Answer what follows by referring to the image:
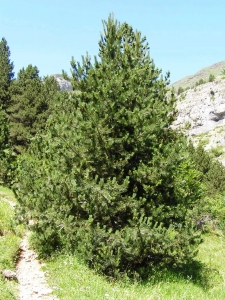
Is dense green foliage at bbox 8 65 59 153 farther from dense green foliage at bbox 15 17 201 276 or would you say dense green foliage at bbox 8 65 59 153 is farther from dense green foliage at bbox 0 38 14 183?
dense green foliage at bbox 15 17 201 276

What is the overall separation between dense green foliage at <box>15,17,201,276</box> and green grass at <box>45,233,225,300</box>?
0.39 m

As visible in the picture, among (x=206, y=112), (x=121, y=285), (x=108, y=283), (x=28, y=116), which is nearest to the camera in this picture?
(x=108, y=283)

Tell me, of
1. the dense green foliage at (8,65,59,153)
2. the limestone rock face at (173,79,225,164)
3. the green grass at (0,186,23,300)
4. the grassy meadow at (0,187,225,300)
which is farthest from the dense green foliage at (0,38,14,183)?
the limestone rock face at (173,79,225,164)

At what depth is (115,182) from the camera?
7.90 meters

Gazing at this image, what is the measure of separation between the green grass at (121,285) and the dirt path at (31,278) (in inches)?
9.6

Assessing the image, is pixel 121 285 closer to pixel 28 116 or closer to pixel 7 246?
pixel 7 246

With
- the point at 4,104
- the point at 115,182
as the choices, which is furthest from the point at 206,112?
the point at 115,182

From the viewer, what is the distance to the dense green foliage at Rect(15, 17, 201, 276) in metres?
7.62

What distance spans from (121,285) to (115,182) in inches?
109

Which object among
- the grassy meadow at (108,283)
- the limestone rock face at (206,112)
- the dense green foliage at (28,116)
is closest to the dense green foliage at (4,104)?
the dense green foliage at (28,116)

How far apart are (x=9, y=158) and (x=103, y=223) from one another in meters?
17.7

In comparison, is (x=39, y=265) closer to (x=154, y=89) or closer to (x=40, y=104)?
(x=154, y=89)

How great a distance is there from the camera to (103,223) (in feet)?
27.1

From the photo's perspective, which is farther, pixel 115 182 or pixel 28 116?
pixel 28 116
